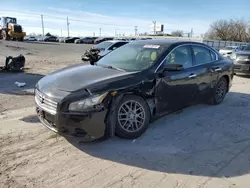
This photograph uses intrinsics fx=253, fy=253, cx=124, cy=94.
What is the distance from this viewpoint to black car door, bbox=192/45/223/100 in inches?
206

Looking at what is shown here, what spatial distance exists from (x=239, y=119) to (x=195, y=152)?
6.70 ft

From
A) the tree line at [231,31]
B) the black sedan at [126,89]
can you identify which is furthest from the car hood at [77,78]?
the tree line at [231,31]

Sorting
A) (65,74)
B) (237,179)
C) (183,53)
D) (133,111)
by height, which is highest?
(183,53)

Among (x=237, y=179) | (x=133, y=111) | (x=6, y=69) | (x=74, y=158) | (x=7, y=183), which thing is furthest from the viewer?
(x=6, y=69)

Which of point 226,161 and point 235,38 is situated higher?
point 235,38

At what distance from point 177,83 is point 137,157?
1741 mm

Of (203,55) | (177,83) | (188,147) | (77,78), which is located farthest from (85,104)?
(203,55)

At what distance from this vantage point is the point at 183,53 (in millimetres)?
4938

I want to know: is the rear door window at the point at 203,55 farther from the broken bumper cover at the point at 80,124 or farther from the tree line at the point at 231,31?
the tree line at the point at 231,31

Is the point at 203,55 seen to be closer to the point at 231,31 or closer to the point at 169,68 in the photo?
the point at 169,68

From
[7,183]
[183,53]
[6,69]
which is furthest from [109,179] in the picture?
[6,69]

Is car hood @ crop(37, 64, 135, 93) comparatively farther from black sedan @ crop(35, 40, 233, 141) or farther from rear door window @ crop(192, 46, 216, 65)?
rear door window @ crop(192, 46, 216, 65)

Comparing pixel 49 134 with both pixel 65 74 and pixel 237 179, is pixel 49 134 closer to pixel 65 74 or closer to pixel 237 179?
pixel 65 74

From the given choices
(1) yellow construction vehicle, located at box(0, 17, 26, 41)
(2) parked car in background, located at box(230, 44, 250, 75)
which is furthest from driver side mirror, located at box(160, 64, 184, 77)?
(1) yellow construction vehicle, located at box(0, 17, 26, 41)
